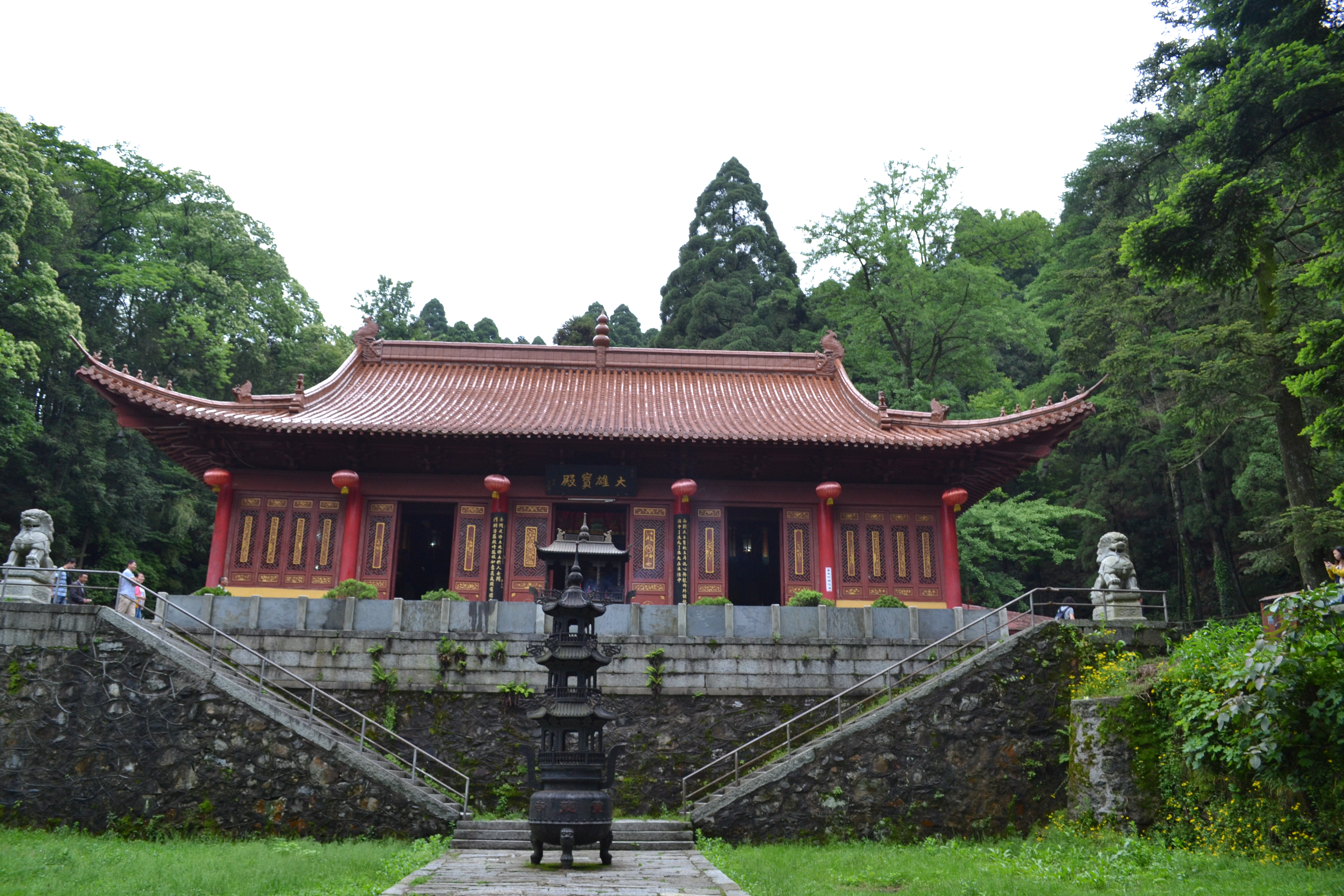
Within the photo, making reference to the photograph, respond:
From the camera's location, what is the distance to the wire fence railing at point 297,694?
45.6 feet

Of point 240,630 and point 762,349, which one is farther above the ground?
point 762,349

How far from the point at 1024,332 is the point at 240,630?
26.8m

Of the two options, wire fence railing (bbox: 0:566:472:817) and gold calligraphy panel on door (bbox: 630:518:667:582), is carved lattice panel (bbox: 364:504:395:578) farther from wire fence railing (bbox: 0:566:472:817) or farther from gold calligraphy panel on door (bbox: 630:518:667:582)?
gold calligraphy panel on door (bbox: 630:518:667:582)

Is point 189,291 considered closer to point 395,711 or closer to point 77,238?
point 77,238

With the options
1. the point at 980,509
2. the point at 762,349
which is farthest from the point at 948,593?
the point at 762,349

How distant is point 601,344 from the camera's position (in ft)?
79.9

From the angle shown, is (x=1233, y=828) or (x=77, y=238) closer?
(x=1233, y=828)

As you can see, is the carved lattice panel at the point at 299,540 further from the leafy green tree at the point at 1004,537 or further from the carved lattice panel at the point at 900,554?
the leafy green tree at the point at 1004,537

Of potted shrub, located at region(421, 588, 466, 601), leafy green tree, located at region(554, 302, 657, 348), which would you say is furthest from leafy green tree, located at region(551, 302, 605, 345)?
potted shrub, located at region(421, 588, 466, 601)

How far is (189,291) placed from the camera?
32.4 metres

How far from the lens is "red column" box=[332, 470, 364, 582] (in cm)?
1909

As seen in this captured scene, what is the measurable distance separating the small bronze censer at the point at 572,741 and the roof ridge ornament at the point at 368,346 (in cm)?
1374

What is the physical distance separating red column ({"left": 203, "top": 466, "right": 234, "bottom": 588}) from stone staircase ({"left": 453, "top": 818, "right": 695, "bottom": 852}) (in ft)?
29.9

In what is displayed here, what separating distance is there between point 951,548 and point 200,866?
14.6 metres
